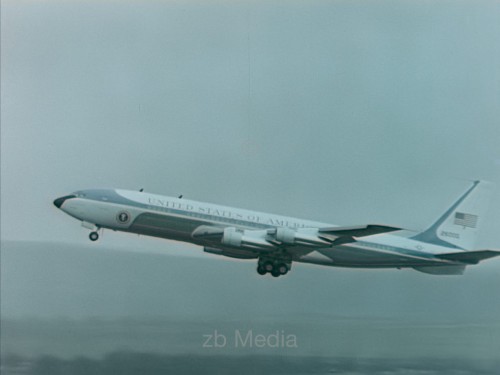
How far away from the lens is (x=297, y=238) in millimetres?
17203

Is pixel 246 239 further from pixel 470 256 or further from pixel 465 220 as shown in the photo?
pixel 465 220

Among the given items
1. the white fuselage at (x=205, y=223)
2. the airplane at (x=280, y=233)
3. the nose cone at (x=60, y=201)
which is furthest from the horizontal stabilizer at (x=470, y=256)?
the nose cone at (x=60, y=201)

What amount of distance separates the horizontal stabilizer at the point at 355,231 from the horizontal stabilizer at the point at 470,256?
2.06 m

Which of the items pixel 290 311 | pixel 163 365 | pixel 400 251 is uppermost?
pixel 400 251

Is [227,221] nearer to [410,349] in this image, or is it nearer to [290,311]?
[290,311]

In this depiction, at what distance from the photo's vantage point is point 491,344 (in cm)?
1762

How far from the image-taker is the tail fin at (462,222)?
1808cm

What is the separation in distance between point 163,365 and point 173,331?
0.77m

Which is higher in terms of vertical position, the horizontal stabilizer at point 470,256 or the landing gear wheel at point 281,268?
the horizontal stabilizer at point 470,256

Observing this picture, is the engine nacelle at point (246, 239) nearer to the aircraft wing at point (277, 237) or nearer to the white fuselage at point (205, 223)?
the aircraft wing at point (277, 237)

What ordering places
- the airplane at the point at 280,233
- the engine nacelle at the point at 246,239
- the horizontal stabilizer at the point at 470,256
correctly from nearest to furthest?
the engine nacelle at the point at 246,239
the airplane at the point at 280,233
the horizontal stabilizer at the point at 470,256

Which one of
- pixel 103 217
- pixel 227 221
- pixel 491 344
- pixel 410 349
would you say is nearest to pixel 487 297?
pixel 491 344

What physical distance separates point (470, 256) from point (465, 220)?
1.01 m

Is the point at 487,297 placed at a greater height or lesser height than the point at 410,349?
greater
